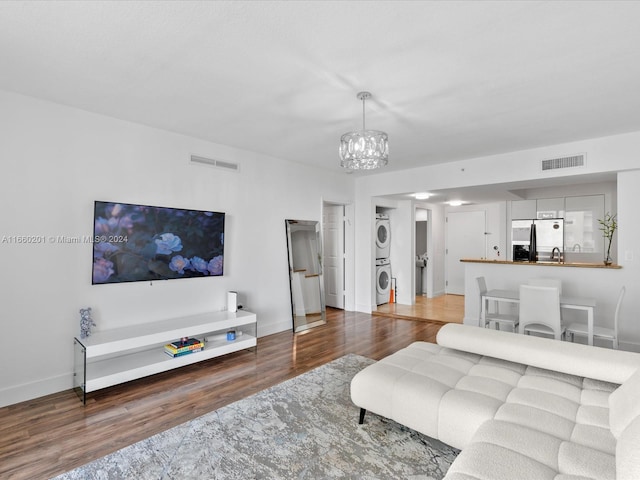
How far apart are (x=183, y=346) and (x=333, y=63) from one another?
3.01m

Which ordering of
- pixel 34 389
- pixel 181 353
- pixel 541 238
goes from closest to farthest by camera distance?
pixel 34 389 < pixel 181 353 < pixel 541 238

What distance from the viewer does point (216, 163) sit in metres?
4.36

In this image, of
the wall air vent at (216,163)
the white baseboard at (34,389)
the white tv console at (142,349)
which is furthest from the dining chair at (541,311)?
the white baseboard at (34,389)

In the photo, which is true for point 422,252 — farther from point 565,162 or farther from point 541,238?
point 565,162

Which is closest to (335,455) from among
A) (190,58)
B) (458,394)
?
(458,394)

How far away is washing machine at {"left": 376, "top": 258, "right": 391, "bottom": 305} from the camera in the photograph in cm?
684

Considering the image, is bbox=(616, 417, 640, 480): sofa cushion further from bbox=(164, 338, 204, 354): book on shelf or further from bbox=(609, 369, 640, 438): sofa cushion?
bbox=(164, 338, 204, 354): book on shelf

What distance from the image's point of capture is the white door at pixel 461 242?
7.83 m

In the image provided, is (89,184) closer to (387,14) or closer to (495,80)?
(387,14)

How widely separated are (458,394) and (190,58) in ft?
9.12

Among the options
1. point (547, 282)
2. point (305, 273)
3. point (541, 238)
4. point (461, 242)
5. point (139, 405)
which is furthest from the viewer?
point (461, 242)

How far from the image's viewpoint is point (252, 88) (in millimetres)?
2801

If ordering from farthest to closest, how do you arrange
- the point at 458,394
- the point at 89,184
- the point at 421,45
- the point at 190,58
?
1. the point at 89,184
2. the point at 190,58
3. the point at 421,45
4. the point at 458,394

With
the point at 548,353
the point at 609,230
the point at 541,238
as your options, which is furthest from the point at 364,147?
the point at 541,238
